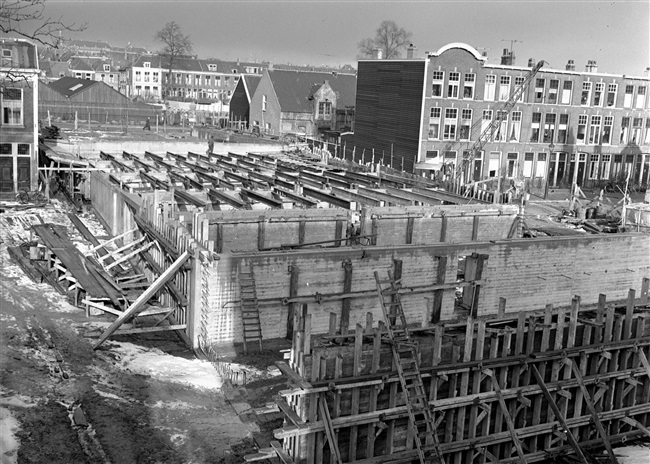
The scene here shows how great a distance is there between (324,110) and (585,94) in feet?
97.6

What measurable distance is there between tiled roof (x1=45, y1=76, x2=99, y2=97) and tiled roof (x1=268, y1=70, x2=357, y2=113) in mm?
20197

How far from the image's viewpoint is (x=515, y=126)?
177 ft

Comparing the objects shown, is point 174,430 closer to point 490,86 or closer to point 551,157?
point 490,86

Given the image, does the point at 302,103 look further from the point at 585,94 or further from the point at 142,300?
the point at 142,300

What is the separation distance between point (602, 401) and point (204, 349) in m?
9.74

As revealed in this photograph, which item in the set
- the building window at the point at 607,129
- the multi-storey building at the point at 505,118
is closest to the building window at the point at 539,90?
the multi-storey building at the point at 505,118

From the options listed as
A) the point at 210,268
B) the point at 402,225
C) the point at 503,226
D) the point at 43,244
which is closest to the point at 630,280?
the point at 503,226

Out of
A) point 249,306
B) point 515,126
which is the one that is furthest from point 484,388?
point 515,126

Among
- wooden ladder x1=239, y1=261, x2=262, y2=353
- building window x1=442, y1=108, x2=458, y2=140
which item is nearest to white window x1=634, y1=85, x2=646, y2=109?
building window x1=442, y1=108, x2=458, y2=140

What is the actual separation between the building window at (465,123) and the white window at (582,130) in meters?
9.71

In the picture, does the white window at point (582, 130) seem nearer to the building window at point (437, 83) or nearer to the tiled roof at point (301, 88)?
the building window at point (437, 83)

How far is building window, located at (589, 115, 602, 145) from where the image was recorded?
5631 cm

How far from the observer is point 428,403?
13273 mm

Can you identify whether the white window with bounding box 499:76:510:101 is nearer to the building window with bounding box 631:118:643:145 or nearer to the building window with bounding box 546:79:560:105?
the building window with bounding box 546:79:560:105
